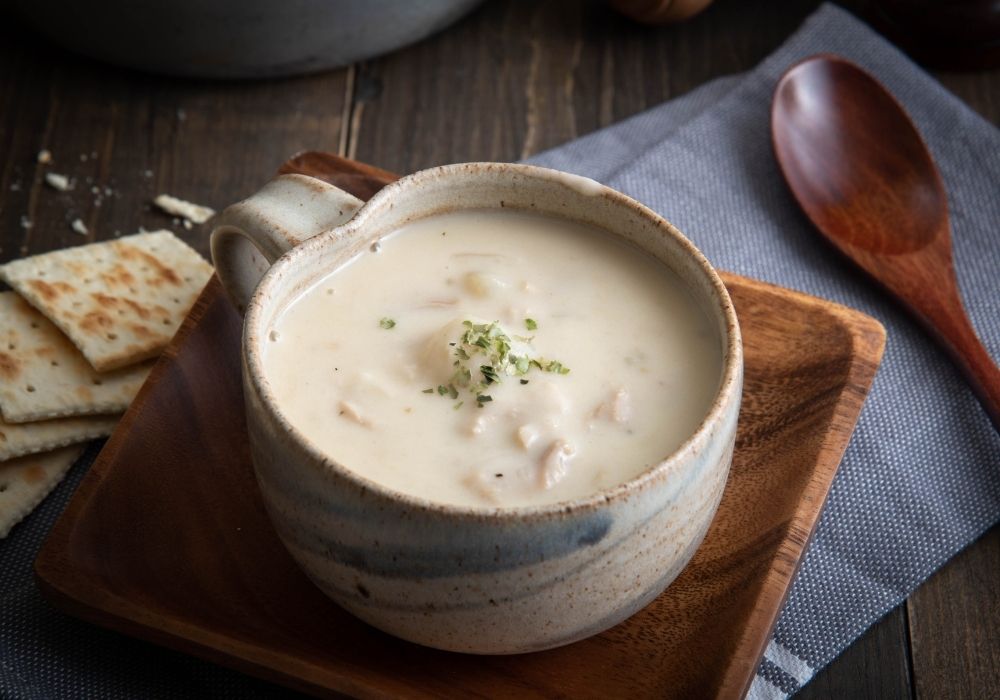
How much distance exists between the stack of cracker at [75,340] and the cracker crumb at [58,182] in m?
0.32

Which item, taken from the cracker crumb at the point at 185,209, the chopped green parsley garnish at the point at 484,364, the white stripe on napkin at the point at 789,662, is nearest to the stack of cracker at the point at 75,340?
the cracker crumb at the point at 185,209

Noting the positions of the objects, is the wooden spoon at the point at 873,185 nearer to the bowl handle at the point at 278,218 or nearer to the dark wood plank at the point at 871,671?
the dark wood plank at the point at 871,671

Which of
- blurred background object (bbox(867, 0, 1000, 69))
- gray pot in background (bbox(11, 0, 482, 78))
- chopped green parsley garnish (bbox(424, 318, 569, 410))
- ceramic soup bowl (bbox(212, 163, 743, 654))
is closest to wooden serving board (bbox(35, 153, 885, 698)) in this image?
ceramic soup bowl (bbox(212, 163, 743, 654))

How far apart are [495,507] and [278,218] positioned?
43 centimetres

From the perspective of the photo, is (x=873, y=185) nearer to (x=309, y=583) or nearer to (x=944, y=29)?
(x=944, y=29)

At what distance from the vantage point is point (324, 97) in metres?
2.30

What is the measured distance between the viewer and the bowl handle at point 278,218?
1277 mm

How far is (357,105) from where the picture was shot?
2.30m

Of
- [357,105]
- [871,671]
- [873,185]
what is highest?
[873,185]

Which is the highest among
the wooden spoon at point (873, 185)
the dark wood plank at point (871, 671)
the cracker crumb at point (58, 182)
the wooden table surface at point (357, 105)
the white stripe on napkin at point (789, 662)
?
the wooden spoon at point (873, 185)

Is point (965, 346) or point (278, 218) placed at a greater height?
point (278, 218)

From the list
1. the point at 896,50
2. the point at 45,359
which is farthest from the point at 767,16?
the point at 45,359

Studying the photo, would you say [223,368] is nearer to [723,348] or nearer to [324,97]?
[723,348]

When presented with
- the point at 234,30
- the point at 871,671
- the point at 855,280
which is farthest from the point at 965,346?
the point at 234,30
